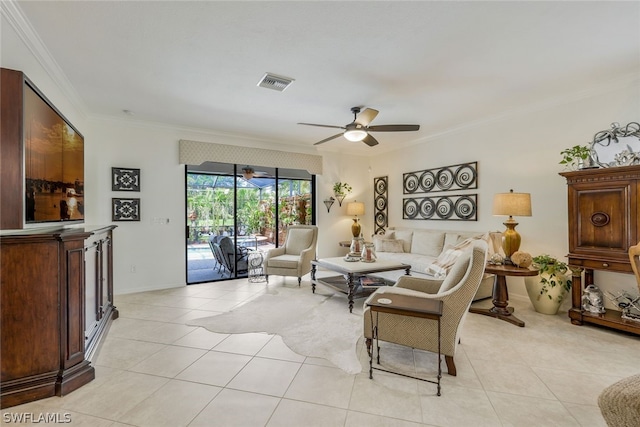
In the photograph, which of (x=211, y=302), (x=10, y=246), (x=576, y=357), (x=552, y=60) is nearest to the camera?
→ (x=10, y=246)

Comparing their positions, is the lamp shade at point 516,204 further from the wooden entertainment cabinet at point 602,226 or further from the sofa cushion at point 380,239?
the sofa cushion at point 380,239

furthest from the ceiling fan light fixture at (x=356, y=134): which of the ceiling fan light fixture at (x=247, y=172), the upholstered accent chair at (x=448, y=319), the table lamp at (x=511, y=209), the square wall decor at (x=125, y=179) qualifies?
the square wall decor at (x=125, y=179)

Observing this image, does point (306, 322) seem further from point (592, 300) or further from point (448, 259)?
point (592, 300)

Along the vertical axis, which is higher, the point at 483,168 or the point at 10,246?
the point at 483,168

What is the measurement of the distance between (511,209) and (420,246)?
6.20 feet

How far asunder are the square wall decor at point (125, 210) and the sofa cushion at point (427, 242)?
4.68 m

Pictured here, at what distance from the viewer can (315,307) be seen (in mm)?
3855

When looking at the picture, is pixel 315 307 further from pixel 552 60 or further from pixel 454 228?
pixel 552 60

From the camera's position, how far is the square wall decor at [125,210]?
4504 mm

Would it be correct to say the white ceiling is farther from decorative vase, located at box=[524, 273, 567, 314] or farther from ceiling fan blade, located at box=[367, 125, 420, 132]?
decorative vase, located at box=[524, 273, 567, 314]

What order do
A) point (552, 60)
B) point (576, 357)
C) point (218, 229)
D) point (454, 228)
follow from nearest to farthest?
1. point (576, 357)
2. point (552, 60)
3. point (454, 228)
4. point (218, 229)

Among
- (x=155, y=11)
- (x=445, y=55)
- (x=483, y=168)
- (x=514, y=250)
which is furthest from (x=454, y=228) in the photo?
(x=155, y=11)

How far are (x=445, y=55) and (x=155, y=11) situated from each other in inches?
94.1

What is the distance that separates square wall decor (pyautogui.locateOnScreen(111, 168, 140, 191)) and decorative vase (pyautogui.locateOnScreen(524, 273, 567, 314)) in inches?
226
